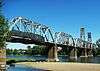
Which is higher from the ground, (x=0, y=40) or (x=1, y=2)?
(x=1, y=2)

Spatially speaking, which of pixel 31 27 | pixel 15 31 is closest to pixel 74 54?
pixel 31 27

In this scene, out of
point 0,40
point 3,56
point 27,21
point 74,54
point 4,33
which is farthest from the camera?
point 74,54

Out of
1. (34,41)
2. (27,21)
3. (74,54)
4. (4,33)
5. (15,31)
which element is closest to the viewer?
(4,33)

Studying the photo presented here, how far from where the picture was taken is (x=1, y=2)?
36.6 m

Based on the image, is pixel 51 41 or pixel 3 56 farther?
pixel 51 41

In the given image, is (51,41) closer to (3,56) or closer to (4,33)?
(3,56)

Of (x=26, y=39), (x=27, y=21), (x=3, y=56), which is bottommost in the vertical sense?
(x=3, y=56)

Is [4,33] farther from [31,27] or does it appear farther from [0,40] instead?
[31,27]

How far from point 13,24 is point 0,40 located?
248 feet

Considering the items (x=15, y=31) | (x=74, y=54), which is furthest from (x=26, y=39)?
(x=74, y=54)

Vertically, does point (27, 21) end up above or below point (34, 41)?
above

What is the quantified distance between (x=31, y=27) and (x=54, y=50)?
54.1 ft

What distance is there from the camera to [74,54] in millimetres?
196750

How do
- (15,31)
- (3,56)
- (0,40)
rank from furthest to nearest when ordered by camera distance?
(15,31) < (3,56) < (0,40)
